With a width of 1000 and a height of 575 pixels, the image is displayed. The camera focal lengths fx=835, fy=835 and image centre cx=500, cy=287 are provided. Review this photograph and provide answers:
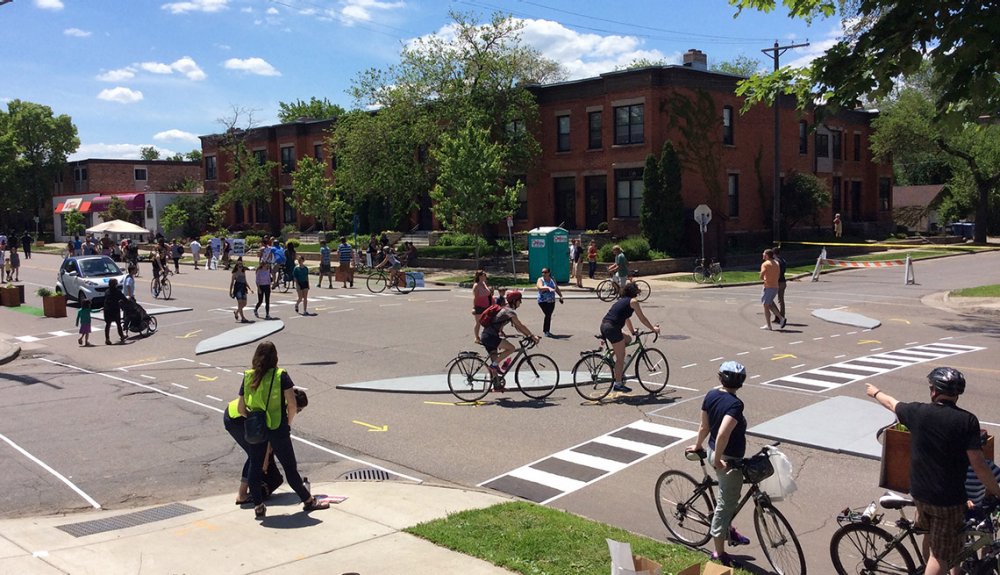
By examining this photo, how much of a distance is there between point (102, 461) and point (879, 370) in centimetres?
1272

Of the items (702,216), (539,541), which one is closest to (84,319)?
(539,541)

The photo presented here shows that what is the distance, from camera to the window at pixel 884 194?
58.3m

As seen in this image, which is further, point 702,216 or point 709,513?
point 702,216

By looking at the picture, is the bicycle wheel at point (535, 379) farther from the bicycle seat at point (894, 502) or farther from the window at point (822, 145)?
the window at point (822, 145)

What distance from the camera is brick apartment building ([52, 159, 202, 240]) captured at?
247 feet

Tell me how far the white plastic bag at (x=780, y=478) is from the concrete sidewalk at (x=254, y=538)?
2233 millimetres

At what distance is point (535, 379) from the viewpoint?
14.1 metres

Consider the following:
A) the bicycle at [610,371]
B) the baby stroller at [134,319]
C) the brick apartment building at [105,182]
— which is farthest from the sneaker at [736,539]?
the brick apartment building at [105,182]

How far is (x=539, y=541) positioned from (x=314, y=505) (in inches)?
96.4

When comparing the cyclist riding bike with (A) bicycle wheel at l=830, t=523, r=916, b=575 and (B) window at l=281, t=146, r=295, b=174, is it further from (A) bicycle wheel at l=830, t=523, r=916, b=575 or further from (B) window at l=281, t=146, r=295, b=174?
(B) window at l=281, t=146, r=295, b=174

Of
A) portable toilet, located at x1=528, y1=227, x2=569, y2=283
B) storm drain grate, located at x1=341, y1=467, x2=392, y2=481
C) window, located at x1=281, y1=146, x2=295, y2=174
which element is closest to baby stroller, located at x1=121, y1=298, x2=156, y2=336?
storm drain grate, located at x1=341, y1=467, x2=392, y2=481

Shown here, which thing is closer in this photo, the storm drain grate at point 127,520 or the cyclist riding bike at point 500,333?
the storm drain grate at point 127,520

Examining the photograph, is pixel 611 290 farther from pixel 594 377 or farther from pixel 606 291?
pixel 594 377

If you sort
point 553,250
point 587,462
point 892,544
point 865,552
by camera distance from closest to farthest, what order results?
point 892,544 → point 865,552 → point 587,462 → point 553,250
